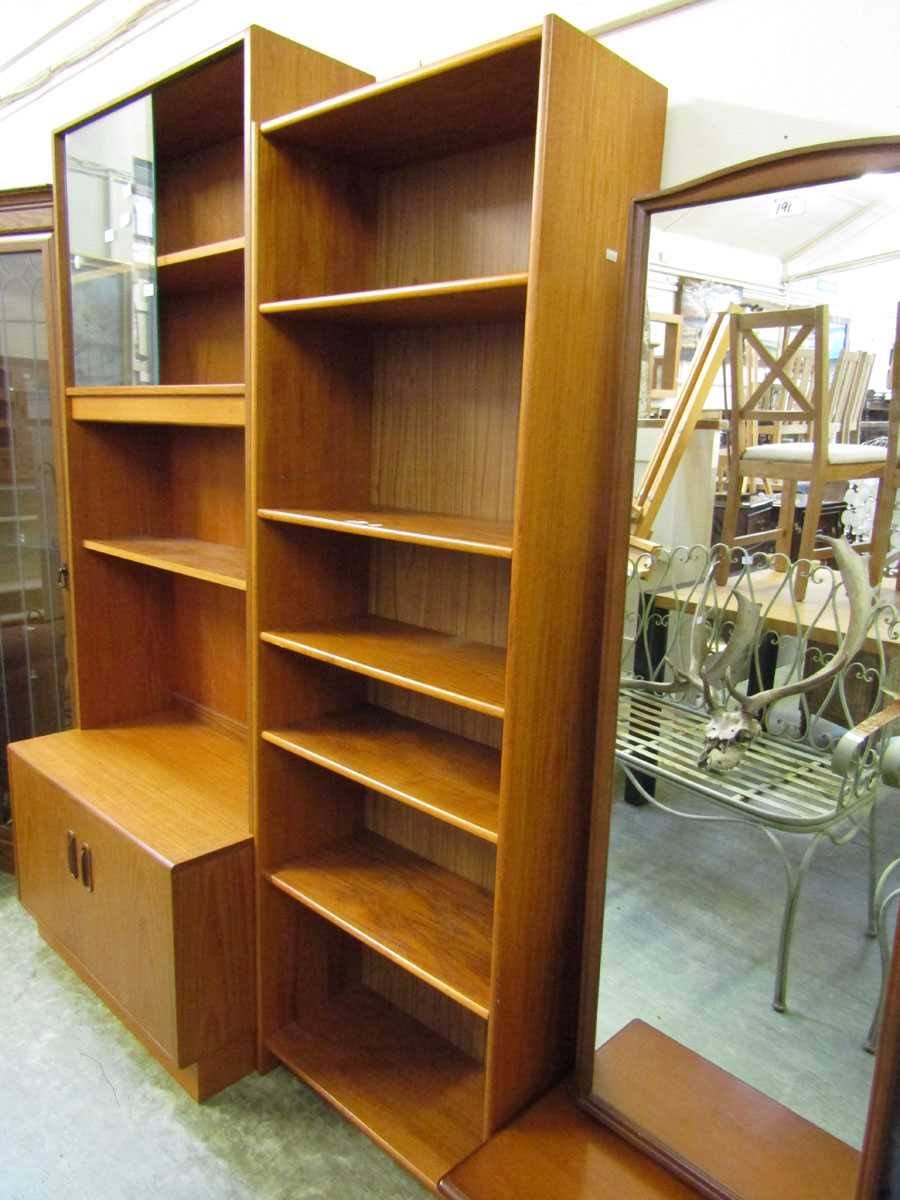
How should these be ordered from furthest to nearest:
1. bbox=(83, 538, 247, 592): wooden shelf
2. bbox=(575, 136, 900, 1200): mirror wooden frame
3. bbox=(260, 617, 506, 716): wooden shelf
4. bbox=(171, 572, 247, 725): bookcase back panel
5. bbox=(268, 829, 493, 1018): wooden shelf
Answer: bbox=(171, 572, 247, 725): bookcase back panel, bbox=(83, 538, 247, 592): wooden shelf, bbox=(268, 829, 493, 1018): wooden shelf, bbox=(260, 617, 506, 716): wooden shelf, bbox=(575, 136, 900, 1200): mirror wooden frame

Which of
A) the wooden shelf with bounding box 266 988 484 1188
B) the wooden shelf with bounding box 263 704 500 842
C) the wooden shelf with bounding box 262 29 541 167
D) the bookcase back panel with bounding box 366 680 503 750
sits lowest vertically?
the wooden shelf with bounding box 266 988 484 1188

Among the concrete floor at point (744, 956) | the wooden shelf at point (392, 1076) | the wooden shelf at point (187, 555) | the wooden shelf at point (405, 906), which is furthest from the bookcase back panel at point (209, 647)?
the concrete floor at point (744, 956)

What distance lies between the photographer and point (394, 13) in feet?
6.24

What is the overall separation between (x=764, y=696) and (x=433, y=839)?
34.0 inches

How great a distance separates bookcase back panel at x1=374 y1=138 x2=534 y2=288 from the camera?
1592 millimetres

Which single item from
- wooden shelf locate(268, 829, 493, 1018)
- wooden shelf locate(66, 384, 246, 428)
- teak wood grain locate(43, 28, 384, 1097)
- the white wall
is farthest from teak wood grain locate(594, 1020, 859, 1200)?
the white wall

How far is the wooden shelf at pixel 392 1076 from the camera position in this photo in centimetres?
171

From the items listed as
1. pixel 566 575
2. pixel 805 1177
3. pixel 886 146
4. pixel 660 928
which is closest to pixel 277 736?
pixel 566 575

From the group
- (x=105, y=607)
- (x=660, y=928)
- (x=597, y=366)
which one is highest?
(x=597, y=366)

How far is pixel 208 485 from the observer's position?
2.40 m

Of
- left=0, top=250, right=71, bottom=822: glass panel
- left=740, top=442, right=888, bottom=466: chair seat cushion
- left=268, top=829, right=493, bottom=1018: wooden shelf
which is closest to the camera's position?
left=740, top=442, right=888, bottom=466: chair seat cushion

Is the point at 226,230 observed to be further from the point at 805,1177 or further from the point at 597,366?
the point at 805,1177

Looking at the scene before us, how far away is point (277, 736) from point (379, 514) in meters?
0.53

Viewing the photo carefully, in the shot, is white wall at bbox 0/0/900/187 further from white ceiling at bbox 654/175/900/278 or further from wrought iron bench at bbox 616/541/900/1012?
wrought iron bench at bbox 616/541/900/1012
